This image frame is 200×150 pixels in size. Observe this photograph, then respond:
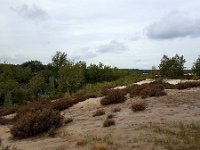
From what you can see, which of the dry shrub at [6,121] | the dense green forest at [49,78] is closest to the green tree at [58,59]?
the dense green forest at [49,78]

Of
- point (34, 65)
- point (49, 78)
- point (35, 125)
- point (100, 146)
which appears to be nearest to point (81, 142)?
point (100, 146)

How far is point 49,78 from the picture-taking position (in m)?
63.9

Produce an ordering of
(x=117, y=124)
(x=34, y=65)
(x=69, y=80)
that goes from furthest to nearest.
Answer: (x=34, y=65) → (x=69, y=80) → (x=117, y=124)

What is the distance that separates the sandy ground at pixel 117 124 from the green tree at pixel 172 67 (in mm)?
20731

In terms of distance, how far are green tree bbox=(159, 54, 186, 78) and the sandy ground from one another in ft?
68.0

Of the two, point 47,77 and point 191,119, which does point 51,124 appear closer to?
point 191,119

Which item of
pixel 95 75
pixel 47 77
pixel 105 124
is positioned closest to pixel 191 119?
pixel 105 124

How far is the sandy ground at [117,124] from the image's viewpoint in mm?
15172

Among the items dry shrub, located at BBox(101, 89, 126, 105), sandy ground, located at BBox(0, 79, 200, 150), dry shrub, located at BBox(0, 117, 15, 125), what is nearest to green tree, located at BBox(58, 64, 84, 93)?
dry shrub, located at BBox(0, 117, 15, 125)

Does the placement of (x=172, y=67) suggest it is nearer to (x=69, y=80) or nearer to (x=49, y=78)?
(x=69, y=80)

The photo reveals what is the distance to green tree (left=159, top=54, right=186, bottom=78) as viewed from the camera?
45.8 metres

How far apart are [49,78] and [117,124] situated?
152 ft

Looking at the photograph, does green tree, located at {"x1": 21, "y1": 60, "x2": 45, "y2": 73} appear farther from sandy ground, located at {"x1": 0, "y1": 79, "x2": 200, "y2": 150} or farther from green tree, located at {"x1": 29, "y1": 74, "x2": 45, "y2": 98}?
sandy ground, located at {"x1": 0, "y1": 79, "x2": 200, "y2": 150}

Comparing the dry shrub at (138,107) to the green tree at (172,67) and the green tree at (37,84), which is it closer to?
the green tree at (172,67)
